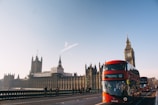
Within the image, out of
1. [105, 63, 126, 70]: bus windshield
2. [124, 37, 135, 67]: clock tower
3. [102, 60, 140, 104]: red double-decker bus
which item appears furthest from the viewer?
[124, 37, 135, 67]: clock tower

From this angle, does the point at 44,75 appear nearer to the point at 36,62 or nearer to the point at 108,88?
the point at 36,62

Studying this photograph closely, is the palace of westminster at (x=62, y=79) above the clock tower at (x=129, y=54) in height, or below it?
below

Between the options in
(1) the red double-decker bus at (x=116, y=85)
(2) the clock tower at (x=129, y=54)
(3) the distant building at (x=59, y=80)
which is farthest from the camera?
(2) the clock tower at (x=129, y=54)

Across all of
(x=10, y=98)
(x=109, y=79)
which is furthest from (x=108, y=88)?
(x=10, y=98)

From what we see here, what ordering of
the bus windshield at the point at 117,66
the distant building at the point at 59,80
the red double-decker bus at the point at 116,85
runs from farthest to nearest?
the distant building at the point at 59,80 → the bus windshield at the point at 117,66 → the red double-decker bus at the point at 116,85

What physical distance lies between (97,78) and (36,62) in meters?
96.4

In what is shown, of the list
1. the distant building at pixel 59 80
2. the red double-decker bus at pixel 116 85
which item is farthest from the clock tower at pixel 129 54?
the red double-decker bus at pixel 116 85

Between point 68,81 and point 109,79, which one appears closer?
point 109,79

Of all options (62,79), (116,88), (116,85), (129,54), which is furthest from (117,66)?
(62,79)

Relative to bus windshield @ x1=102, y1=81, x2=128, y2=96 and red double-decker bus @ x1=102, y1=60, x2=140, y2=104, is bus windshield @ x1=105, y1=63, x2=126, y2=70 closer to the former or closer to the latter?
red double-decker bus @ x1=102, y1=60, x2=140, y2=104

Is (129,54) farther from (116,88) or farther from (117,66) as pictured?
(116,88)

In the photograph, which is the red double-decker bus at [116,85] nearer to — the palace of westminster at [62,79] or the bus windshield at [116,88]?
the bus windshield at [116,88]

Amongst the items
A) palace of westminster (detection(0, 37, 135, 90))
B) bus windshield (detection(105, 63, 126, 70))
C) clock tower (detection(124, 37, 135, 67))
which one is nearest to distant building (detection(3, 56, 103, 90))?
palace of westminster (detection(0, 37, 135, 90))

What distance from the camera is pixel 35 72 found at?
19612 centimetres
